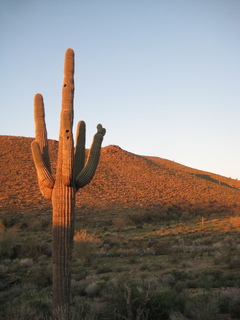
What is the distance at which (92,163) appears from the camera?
8.77m

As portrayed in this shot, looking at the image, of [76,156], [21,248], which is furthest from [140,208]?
[76,156]

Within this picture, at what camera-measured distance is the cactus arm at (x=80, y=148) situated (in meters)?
8.81

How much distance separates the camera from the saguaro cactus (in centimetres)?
723

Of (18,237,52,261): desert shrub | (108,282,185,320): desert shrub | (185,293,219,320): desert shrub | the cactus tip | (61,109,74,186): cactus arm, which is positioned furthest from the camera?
(18,237,52,261): desert shrub

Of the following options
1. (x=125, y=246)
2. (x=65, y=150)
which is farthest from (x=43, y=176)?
(x=125, y=246)

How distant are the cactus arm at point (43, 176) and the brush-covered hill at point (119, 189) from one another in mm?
28660

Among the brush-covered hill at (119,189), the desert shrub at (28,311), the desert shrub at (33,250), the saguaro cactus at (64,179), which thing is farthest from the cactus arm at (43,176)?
the brush-covered hill at (119,189)

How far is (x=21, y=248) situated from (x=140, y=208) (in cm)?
2516

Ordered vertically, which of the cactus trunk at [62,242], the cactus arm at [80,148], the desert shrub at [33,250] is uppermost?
the cactus arm at [80,148]

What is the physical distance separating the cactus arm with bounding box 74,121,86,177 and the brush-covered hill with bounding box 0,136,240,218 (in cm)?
2832

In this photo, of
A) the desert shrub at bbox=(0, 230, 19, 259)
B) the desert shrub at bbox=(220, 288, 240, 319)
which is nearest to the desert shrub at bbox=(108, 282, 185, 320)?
the desert shrub at bbox=(220, 288, 240, 319)

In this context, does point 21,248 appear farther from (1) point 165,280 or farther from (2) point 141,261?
(1) point 165,280

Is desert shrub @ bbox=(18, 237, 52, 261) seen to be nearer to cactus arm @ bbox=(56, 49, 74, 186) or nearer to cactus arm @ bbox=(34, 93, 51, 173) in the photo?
cactus arm @ bbox=(34, 93, 51, 173)

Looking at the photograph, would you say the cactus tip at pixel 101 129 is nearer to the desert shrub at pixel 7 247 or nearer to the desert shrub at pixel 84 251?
the desert shrub at pixel 84 251
